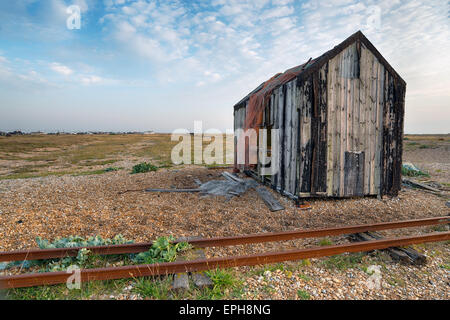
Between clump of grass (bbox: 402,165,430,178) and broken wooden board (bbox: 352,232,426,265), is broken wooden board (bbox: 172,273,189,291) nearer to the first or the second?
broken wooden board (bbox: 352,232,426,265)

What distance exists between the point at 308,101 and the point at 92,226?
6582 millimetres

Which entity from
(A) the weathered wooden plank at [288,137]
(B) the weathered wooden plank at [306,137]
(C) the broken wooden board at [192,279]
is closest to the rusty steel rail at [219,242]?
(C) the broken wooden board at [192,279]

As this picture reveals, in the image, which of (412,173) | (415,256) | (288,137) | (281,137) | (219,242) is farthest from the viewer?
(412,173)

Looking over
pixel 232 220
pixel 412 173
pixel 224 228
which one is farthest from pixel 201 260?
pixel 412 173

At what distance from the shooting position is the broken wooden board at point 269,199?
275 inches

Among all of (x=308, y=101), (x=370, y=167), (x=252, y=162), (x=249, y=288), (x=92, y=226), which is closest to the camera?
(x=249, y=288)

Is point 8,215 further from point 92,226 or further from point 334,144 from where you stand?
point 334,144

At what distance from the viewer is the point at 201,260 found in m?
3.29

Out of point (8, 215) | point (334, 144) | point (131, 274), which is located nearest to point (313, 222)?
point (334, 144)

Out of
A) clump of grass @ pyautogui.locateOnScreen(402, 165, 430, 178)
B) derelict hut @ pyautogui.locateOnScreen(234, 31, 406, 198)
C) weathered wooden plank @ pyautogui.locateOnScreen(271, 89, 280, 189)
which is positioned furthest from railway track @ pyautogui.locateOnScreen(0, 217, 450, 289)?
clump of grass @ pyautogui.locateOnScreen(402, 165, 430, 178)

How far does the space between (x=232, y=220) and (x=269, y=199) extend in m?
2.04

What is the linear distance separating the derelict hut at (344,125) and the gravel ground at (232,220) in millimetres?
646

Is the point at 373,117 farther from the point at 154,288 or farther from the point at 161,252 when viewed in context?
the point at 154,288

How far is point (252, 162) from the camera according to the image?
10758mm
